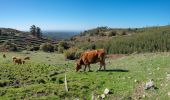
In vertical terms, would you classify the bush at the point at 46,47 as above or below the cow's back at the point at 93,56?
below

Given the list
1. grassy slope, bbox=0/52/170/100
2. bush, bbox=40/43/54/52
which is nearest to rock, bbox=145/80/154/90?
grassy slope, bbox=0/52/170/100

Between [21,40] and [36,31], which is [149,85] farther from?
[36,31]

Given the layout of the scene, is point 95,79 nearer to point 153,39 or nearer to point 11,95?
point 11,95

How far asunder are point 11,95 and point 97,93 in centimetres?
568

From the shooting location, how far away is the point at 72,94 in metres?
20.3

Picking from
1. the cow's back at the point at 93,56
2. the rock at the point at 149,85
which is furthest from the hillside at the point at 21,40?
the rock at the point at 149,85

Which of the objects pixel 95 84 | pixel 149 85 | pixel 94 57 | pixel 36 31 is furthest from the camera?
pixel 36 31

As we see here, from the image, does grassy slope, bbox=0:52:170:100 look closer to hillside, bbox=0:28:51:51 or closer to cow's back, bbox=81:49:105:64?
cow's back, bbox=81:49:105:64

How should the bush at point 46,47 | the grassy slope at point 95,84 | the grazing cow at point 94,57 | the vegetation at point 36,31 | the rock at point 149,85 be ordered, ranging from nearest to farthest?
the rock at point 149,85
the grassy slope at point 95,84
the grazing cow at point 94,57
the bush at point 46,47
the vegetation at point 36,31

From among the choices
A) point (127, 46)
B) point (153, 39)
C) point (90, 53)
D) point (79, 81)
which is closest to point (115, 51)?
point (127, 46)

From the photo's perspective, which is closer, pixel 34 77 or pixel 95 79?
pixel 95 79

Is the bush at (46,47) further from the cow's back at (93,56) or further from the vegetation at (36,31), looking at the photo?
the vegetation at (36,31)

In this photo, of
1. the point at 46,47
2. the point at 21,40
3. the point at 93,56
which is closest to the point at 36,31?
the point at 21,40

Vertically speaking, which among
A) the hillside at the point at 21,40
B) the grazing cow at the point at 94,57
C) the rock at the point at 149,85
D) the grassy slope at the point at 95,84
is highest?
the grazing cow at the point at 94,57
